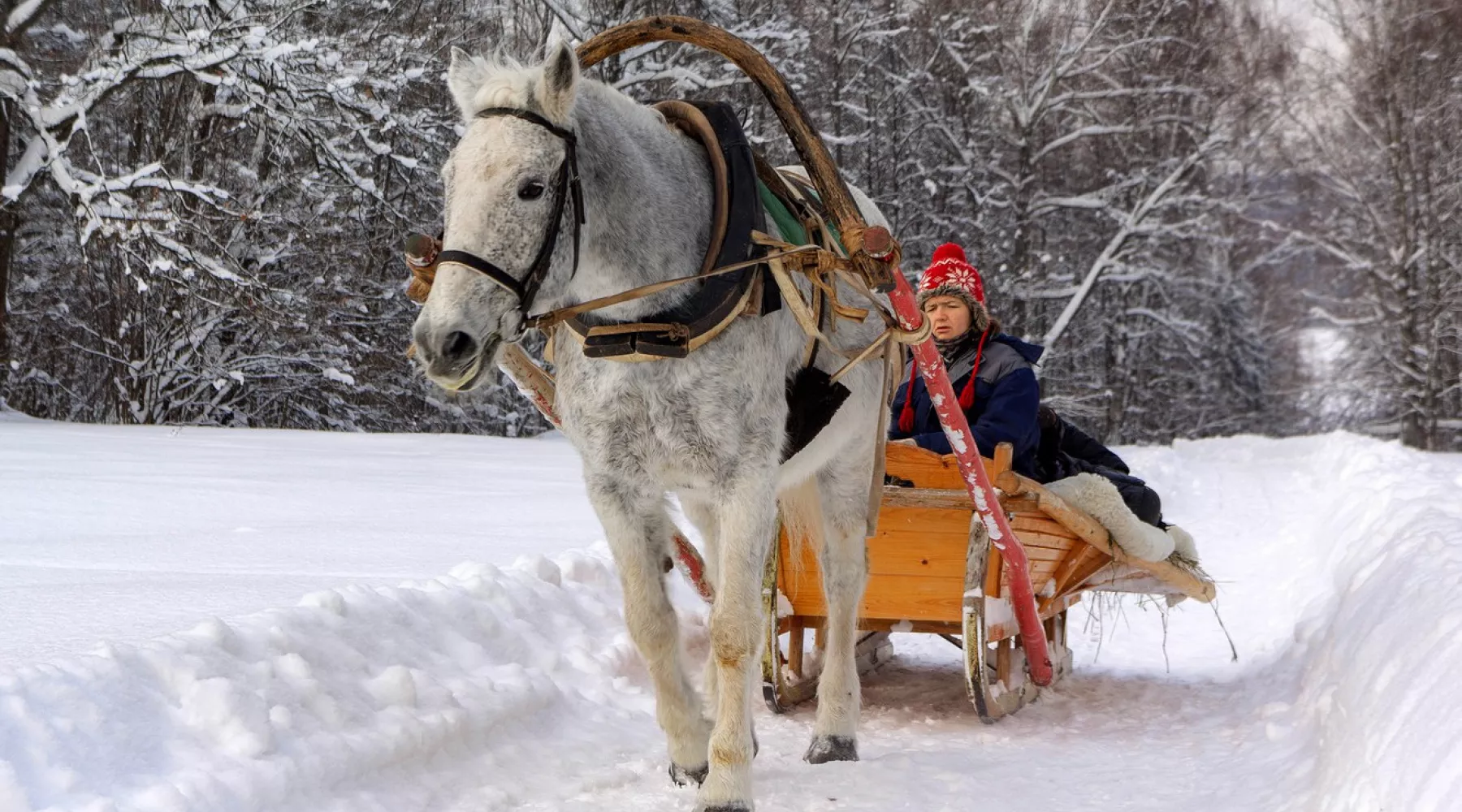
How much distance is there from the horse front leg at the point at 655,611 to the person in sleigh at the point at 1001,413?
1567 mm

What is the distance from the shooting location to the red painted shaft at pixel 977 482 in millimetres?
3895

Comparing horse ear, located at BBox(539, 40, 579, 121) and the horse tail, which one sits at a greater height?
horse ear, located at BBox(539, 40, 579, 121)

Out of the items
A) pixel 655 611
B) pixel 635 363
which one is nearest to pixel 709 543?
pixel 655 611

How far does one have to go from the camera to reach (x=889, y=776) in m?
3.71

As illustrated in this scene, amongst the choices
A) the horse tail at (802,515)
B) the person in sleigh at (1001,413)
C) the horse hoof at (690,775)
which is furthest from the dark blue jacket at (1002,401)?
the horse hoof at (690,775)

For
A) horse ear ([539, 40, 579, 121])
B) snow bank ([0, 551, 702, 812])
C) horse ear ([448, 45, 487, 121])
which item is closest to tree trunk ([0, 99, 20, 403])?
snow bank ([0, 551, 702, 812])

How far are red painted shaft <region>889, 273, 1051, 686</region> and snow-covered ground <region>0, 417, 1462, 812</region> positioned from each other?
33cm

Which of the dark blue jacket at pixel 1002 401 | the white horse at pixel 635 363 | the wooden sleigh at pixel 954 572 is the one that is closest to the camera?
the white horse at pixel 635 363

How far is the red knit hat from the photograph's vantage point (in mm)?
5418

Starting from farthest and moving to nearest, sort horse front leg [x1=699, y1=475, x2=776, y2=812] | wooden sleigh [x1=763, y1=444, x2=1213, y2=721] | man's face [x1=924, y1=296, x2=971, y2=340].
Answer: man's face [x1=924, y1=296, x2=971, y2=340] < wooden sleigh [x1=763, y1=444, x2=1213, y2=721] < horse front leg [x1=699, y1=475, x2=776, y2=812]

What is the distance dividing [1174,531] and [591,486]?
3.06m

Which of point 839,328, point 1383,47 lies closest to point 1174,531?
point 839,328

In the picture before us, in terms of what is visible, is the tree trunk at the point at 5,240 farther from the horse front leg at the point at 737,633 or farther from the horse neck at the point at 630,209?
the horse front leg at the point at 737,633

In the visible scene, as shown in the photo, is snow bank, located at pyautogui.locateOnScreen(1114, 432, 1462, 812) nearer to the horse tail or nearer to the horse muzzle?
the horse tail
